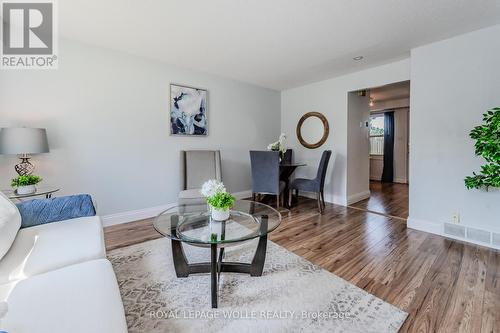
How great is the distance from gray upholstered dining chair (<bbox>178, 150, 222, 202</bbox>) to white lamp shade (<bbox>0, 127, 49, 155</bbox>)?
1627mm

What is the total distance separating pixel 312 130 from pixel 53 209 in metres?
3.97

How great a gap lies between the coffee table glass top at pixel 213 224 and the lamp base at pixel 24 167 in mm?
1657

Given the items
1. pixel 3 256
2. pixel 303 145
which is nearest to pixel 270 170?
pixel 303 145

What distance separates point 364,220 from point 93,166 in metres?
3.62

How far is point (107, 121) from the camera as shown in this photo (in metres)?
2.91

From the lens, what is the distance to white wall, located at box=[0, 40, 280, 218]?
8.13 ft

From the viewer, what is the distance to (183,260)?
1.80 m

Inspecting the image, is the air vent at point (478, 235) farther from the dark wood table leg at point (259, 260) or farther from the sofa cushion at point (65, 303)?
the sofa cushion at point (65, 303)

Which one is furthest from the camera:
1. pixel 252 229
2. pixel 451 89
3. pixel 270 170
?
pixel 270 170

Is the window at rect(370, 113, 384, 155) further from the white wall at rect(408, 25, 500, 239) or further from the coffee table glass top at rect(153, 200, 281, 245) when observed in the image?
the coffee table glass top at rect(153, 200, 281, 245)

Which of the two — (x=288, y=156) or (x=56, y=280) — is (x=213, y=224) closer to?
(x=56, y=280)

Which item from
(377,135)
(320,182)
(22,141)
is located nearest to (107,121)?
(22,141)

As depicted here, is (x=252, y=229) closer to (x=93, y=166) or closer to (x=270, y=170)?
(x=270, y=170)

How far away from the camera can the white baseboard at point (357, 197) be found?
4081 mm
